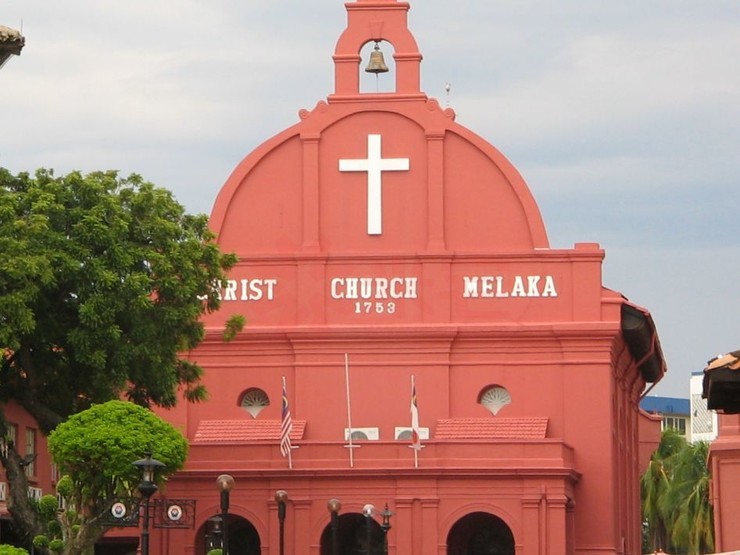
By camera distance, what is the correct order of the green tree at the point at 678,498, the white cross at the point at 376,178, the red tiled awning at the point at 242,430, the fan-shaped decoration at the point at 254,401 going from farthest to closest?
1. the green tree at the point at 678,498
2. the fan-shaped decoration at the point at 254,401
3. the white cross at the point at 376,178
4. the red tiled awning at the point at 242,430

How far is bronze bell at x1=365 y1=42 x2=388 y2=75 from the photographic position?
1919 inches

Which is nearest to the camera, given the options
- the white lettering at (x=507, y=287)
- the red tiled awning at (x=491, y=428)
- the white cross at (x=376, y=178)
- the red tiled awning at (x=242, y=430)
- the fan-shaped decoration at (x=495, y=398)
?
the red tiled awning at (x=491, y=428)

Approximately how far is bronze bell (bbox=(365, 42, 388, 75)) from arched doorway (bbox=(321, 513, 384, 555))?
428 inches

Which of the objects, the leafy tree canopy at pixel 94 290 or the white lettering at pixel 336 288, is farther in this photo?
the white lettering at pixel 336 288

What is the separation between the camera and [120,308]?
41344 millimetres

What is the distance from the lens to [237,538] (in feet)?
160

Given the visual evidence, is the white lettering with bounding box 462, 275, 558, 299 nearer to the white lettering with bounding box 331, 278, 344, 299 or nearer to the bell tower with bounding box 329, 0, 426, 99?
the white lettering with bounding box 331, 278, 344, 299

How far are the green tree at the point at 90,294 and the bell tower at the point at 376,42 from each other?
803cm

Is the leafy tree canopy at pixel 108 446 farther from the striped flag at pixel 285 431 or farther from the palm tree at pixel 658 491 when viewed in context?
the palm tree at pixel 658 491

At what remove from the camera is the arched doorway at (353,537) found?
4728 cm

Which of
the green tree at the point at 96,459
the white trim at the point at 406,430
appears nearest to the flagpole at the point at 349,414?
the white trim at the point at 406,430

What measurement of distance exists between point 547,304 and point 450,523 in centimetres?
634

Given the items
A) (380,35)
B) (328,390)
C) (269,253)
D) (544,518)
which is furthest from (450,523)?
(380,35)

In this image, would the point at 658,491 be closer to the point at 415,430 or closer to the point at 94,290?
the point at 415,430
